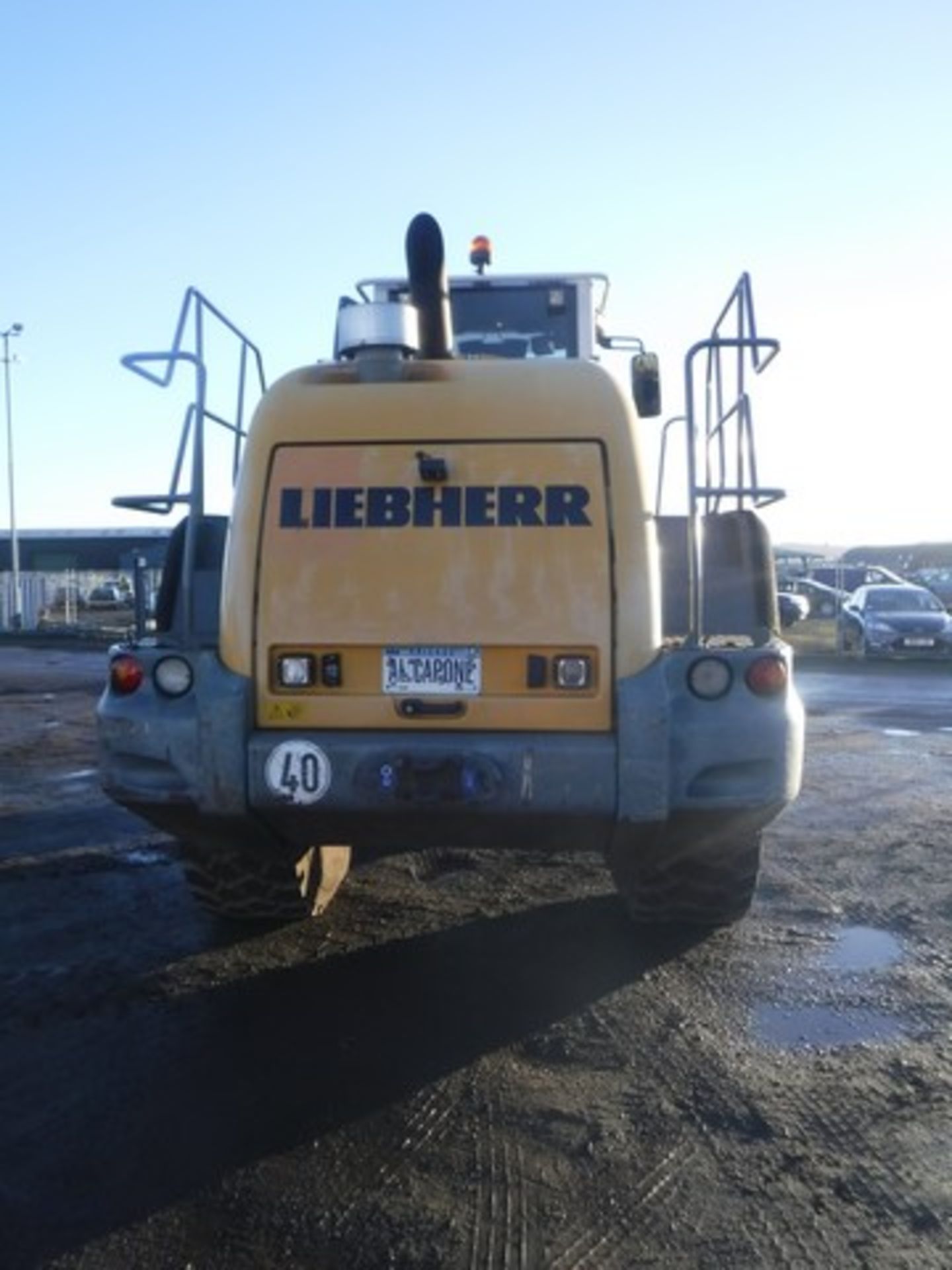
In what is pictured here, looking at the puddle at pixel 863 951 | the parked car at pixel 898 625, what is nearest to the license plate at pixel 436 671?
the puddle at pixel 863 951

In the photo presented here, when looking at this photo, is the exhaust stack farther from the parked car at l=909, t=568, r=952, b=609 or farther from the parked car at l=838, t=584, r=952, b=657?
the parked car at l=909, t=568, r=952, b=609

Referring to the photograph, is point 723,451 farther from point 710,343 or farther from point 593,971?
point 593,971

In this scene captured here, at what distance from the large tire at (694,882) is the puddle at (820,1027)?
0.73 metres

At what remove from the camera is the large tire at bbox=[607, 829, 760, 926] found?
5457 mm

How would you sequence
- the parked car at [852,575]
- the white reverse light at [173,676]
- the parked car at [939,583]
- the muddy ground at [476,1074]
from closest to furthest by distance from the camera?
the muddy ground at [476,1074], the white reverse light at [173,676], the parked car at [852,575], the parked car at [939,583]

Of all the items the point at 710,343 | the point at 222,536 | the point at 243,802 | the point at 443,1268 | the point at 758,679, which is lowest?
the point at 443,1268

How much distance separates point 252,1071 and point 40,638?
108 feet

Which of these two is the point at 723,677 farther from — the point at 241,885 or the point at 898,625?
the point at 898,625

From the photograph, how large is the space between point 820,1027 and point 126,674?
2880 mm

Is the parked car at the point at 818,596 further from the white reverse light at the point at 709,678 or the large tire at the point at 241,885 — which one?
the white reverse light at the point at 709,678

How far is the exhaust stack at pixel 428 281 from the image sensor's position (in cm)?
600

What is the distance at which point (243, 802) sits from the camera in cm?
491

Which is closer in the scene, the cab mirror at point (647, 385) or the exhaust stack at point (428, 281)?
the exhaust stack at point (428, 281)

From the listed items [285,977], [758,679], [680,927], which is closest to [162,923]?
[285,977]
